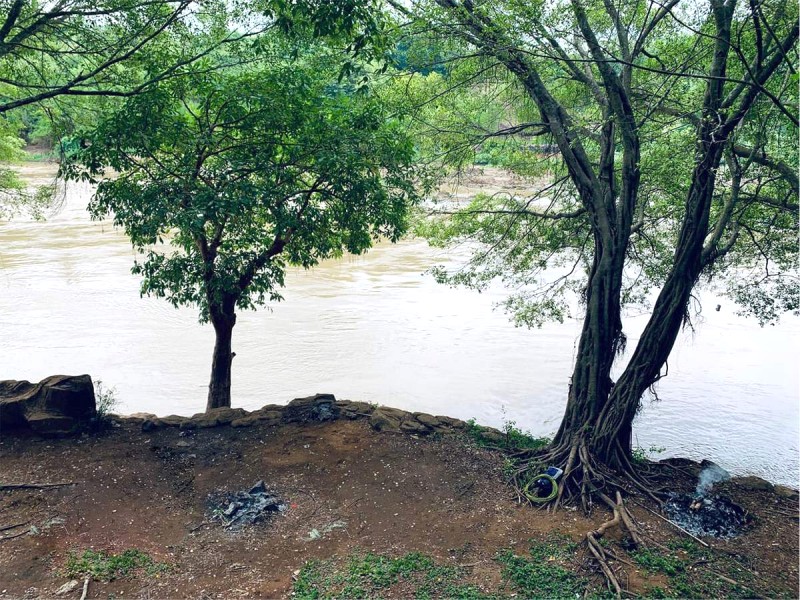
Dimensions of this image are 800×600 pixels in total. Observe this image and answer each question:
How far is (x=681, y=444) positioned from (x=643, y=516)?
5088mm

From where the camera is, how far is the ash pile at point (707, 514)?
4.97 m

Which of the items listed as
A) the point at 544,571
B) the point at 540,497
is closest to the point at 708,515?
the point at 540,497

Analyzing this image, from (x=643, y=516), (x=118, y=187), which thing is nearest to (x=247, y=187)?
(x=118, y=187)

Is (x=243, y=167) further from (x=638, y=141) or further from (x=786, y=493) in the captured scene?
(x=786, y=493)

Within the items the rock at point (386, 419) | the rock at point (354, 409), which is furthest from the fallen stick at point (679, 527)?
the rock at point (354, 409)

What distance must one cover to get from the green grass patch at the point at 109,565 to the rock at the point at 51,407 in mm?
1894

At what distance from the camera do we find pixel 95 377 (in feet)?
37.4

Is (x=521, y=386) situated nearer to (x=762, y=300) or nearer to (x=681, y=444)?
(x=681, y=444)

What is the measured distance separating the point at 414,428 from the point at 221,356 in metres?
2.13

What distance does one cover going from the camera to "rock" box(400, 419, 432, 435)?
648cm

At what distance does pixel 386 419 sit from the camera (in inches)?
258

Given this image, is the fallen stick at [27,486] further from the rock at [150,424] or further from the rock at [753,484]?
the rock at [753,484]

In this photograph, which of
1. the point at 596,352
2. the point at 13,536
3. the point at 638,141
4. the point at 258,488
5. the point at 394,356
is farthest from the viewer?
the point at 394,356

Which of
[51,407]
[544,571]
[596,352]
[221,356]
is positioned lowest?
[544,571]
